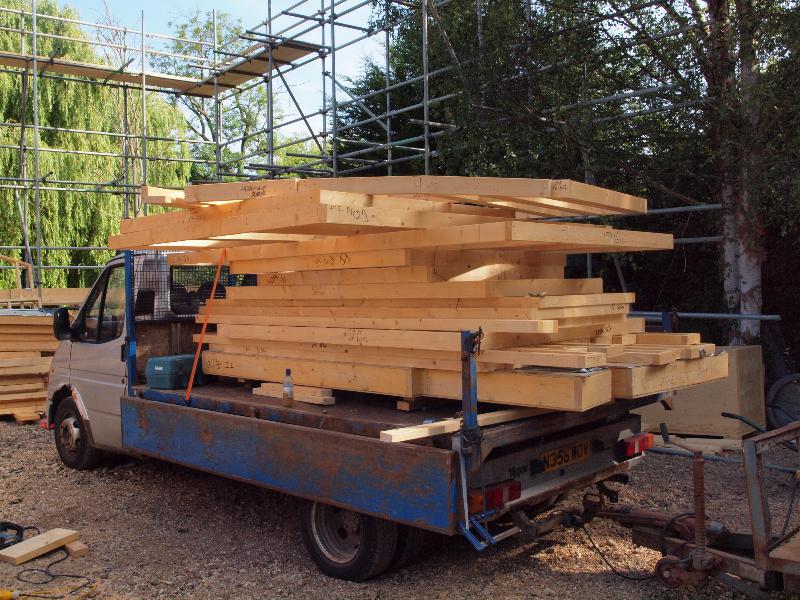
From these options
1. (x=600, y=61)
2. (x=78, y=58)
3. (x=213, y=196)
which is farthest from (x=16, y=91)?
(x=213, y=196)

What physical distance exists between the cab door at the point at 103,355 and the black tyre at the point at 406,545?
309 cm

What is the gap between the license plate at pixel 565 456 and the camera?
14.5ft

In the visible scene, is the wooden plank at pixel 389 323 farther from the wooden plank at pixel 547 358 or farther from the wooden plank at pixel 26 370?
the wooden plank at pixel 26 370

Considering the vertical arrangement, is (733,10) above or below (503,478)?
above

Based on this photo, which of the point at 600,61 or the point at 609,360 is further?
the point at 600,61

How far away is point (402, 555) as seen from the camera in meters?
4.45

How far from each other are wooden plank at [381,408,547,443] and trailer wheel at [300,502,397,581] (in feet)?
2.46

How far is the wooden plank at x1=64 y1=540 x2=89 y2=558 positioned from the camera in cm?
516

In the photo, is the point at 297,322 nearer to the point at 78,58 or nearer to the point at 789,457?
the point at 789,457

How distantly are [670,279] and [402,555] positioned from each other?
7.19m

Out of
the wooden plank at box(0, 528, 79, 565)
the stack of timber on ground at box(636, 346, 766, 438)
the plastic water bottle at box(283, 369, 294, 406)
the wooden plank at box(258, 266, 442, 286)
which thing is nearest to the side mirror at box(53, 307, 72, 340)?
the wooden plank at box(0, 528, 79, 565)

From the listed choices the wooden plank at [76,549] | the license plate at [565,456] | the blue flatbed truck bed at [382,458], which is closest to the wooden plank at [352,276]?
the blue flatbed truck bed at [382,458]

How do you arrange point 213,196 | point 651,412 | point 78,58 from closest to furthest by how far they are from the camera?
point 213,196 < point 651,412 < point 78,58

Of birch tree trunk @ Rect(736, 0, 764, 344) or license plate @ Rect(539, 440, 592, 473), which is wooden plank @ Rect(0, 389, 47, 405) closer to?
license plate @ Rect(539, 440, 592, 473)
